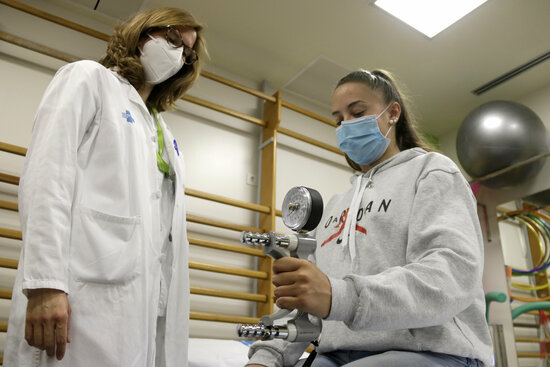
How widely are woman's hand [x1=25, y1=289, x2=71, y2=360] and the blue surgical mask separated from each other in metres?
0.81

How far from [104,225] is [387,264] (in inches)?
27.3

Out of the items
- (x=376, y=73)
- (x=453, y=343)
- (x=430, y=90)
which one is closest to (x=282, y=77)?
(x=430, y=90)

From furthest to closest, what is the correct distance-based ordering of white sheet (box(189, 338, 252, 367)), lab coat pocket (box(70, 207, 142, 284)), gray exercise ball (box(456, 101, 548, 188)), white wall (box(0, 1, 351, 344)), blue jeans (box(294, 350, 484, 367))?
gray exercise ball (box(456, 101, 548, 188)), white wall (box(0, 1, 351, 344)), white sheet (box(189, 338, 252, 367)), lab coat pocket (box(70, 207, 142, 284)), blue jeans (box(294, 350, 484, 367))

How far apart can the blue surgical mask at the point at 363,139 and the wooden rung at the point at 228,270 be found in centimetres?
144

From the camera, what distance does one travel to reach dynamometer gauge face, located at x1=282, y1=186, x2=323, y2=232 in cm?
68

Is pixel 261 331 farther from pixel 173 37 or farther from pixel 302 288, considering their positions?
pixel 173 37

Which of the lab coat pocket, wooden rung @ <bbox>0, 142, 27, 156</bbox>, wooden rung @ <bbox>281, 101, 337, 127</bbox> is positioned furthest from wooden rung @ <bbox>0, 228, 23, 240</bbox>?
wooden rung @ <bbox>281, 101, 337, 127</bbox>

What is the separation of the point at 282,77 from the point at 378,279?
9.02 ft

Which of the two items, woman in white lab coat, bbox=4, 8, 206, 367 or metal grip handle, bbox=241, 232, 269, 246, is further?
woman in white lab coat, bbox=4, 8, 206, 367

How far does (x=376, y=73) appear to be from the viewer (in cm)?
125

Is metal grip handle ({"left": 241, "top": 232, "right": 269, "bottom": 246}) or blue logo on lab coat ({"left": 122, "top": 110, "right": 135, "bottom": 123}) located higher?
blue logo on lab coat ({"left": 122, "top": 110, "right": 135, "bottom": 123})

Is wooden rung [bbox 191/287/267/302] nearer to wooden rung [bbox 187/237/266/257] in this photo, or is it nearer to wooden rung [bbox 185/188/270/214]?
wooden rung [bbox 187/237/266/257]

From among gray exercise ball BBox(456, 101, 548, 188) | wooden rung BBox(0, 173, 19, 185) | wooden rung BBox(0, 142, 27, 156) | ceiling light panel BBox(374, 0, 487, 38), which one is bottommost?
wooden rung BBox(0, 173, 19, 185)

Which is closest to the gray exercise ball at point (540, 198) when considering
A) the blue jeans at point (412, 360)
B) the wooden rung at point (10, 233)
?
the blue jeans at point (412, 360)
